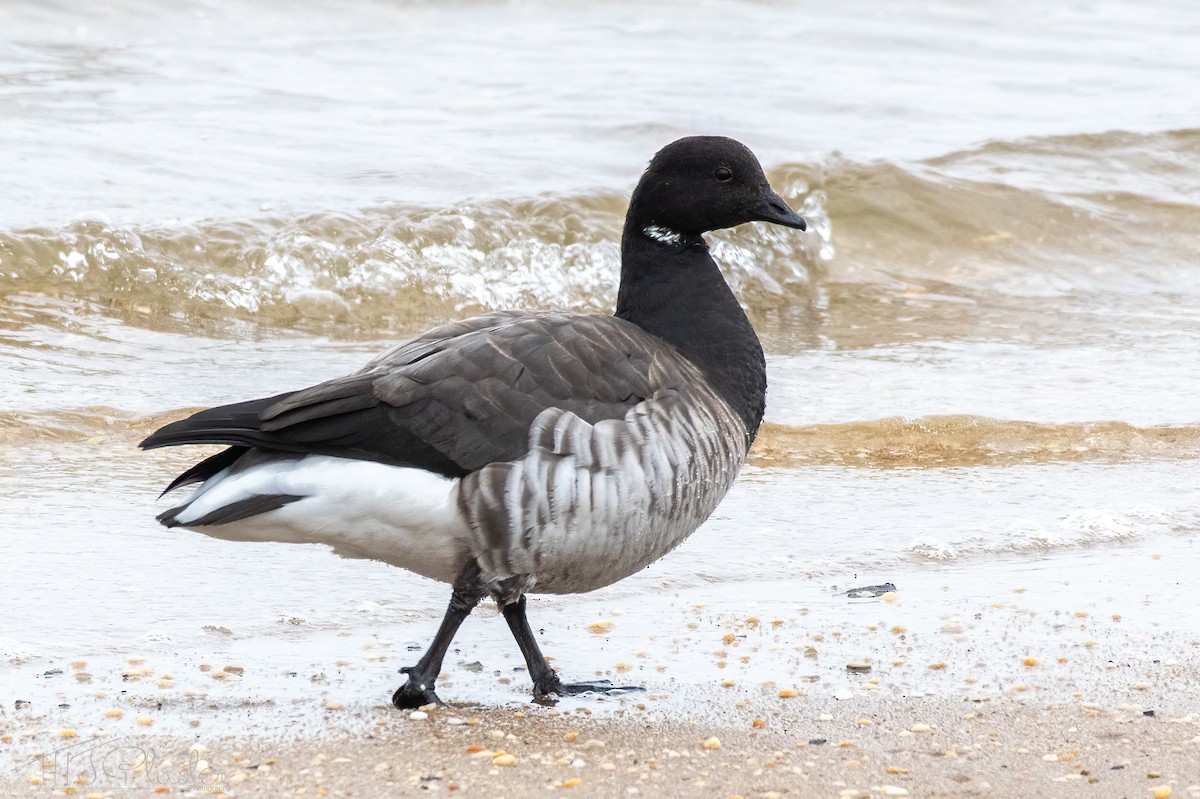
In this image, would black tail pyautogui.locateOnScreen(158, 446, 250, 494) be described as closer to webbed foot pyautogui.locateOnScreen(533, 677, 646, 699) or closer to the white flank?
the white flank

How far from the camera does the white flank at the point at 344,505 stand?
4.41 meters

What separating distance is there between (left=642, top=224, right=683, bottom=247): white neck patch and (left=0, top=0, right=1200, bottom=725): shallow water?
1.40 metres

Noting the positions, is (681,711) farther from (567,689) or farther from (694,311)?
(694,311)

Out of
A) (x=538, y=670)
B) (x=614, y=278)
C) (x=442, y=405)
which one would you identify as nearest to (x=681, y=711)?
(x=538, y=670)

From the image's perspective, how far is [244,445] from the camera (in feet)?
14.8

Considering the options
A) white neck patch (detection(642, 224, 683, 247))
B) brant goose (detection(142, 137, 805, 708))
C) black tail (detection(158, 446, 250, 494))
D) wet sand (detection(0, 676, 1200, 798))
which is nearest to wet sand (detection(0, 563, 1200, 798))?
wet sand (detection(0, 676, 1200, 798))

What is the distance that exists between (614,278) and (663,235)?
643 centimetres

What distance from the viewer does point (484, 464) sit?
4496 millimetres

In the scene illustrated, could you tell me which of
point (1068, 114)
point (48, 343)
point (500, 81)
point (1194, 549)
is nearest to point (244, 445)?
point (1194, 549)

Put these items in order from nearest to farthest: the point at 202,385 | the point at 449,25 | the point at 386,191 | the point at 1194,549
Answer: the point at 1194,549, the point at 202,385, the point at 386,191, the point at 449,25

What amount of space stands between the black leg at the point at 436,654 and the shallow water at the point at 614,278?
8.4 inches

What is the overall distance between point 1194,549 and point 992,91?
1259 centimetres

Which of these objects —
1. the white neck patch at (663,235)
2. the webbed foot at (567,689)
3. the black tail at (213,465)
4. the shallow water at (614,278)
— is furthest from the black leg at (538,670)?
the white neck patch at (663,235)

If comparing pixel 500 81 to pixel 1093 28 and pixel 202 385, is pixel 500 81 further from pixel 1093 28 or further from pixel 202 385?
pixel 1093 28
